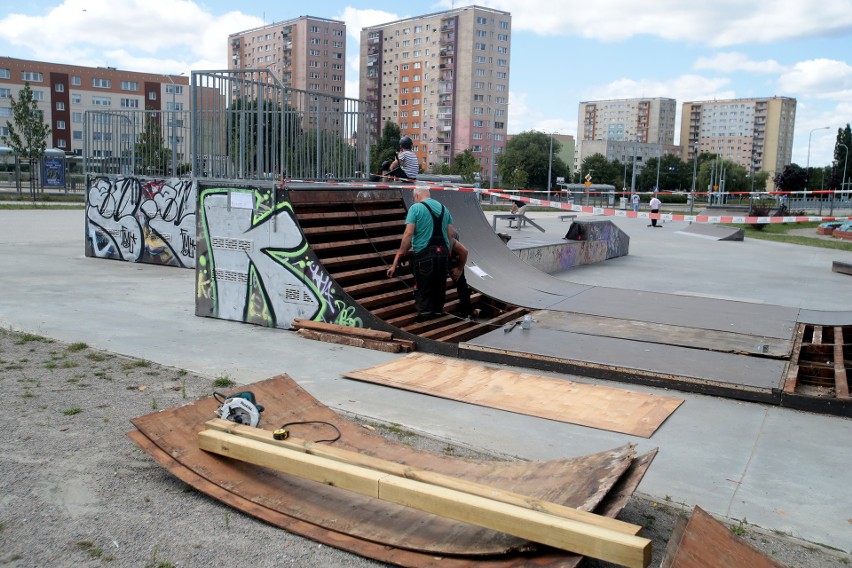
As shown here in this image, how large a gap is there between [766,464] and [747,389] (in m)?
1.57

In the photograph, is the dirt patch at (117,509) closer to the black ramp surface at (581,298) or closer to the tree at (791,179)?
the black ramp surface at (581,298)

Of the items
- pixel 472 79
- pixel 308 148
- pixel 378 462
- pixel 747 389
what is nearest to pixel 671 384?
pixel 747 389

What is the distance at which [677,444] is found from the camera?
5164mm

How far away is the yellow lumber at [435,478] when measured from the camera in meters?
3.10

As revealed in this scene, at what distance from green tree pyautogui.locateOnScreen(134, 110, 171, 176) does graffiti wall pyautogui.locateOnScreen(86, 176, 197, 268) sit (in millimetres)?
394

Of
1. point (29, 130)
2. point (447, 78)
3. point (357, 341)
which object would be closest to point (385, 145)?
point (447, 78)

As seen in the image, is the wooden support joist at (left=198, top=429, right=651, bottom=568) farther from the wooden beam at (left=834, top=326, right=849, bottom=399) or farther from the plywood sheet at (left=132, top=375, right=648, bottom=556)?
the wooden beam at (left=834, top=326, right=849, bottom=399)

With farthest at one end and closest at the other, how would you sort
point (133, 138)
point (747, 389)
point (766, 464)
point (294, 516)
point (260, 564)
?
point (133, 138), point (747, 389), point (766, 464), point (294, 516), point (260, 564)

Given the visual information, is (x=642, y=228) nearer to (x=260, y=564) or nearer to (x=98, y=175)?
(x=98, y=175)

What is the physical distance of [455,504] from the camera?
3.21m

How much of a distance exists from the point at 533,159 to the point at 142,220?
322 ft

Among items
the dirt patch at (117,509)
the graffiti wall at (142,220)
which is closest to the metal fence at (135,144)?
the graffiti wall at (142,220)

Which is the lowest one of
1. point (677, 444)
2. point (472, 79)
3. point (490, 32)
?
point (677, 444)

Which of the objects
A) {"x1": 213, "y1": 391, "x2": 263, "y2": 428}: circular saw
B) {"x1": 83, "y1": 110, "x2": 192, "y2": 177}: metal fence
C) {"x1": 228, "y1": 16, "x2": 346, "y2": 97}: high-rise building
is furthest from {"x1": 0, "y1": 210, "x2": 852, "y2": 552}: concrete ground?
{"x1": 228, "y1": 16, "x2": 346, "y2": 97}: high-rise building
